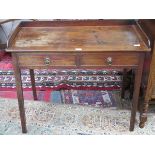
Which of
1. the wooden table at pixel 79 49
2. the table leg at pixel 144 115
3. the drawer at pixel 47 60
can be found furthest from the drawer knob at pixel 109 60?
the table leg at pixel 144 115

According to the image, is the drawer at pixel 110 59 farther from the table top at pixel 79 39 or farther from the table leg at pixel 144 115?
the table leg at pixel 144 115

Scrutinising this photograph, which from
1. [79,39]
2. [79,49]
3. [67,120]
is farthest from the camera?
[67,120]

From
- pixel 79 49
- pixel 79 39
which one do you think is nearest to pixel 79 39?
pixel 79 39

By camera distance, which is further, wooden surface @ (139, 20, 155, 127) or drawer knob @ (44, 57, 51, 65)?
wooden surface @ (139, 20, 155, 127)

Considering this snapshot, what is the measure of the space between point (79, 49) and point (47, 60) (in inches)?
7.3

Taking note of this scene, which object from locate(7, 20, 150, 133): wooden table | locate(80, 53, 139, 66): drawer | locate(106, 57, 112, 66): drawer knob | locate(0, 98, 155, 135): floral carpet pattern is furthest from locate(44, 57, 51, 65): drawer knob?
locate(0, 98, 155, 135): floral carpet pattern

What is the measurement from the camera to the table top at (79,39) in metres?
1.22

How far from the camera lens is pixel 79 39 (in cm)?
132

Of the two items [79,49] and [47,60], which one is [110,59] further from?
[47,60]

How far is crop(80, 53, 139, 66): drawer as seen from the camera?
1245mm

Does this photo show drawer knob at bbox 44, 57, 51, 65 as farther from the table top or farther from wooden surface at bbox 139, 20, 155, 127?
wooden surface at bbox 139, 20, 155, 127

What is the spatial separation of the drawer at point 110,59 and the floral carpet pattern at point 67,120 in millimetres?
527
